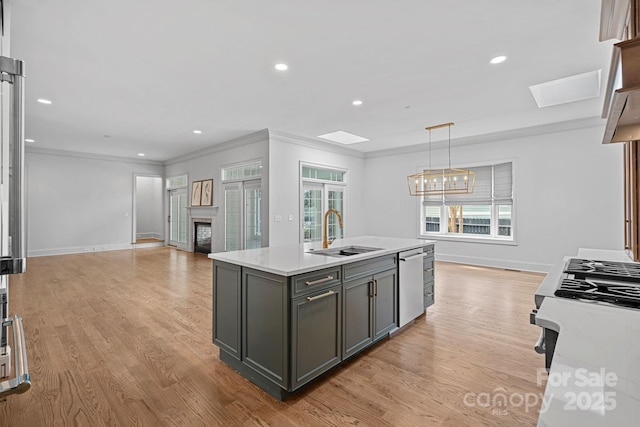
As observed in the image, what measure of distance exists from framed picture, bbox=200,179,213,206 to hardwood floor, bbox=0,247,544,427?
3.77 m

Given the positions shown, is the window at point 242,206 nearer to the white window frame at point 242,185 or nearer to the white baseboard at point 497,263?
the white window frame at point 242,185

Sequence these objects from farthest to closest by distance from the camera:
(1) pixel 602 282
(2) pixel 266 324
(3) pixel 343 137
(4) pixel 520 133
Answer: (3) pixel 343 137, (4) pixel 520 133, (2) pixel 266 324, (1) pixel 602 282

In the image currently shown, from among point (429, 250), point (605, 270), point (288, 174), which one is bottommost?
point (429, 250)

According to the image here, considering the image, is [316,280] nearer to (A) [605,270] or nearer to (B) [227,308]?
(B) [227,308]

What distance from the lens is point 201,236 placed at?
8297mm

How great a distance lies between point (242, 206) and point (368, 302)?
4.93m

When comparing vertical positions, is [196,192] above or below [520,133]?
below

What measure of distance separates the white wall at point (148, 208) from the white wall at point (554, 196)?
1038cm

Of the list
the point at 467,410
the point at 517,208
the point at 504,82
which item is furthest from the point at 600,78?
the point at 467,410

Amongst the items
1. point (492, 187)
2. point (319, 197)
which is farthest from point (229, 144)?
point (492, 187)

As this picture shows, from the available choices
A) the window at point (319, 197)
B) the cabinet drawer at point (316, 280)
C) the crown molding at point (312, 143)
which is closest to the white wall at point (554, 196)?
the crown molding at point (312, 143)

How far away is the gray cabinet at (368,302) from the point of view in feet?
7.86

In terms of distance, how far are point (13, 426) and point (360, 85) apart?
4192mm

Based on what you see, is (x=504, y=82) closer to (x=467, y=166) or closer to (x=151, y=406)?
(x=467, y=166)
